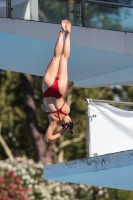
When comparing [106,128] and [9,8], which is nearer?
[106,128]

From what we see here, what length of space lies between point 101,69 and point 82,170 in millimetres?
4066

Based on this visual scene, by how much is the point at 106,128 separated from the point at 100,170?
1.11 m

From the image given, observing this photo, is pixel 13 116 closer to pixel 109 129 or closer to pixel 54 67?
pixel 109 129

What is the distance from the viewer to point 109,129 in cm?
1259

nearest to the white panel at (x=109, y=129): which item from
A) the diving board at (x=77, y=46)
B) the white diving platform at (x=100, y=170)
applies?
the white diving platform at (x=100, y=170)

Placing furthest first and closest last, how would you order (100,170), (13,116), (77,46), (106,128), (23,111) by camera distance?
(23,111) → (13,116) → (77,46) → (106,128) → (100,170)

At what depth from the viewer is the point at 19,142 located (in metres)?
32.4

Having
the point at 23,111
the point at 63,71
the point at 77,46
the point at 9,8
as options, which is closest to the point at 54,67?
the point at 63,71

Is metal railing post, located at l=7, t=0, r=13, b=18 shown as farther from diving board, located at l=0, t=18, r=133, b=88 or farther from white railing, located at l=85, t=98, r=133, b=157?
white railing, located at l=85, t=98, r=133, b=157

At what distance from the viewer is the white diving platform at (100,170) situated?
11.3m

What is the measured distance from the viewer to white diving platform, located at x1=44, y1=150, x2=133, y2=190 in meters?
11.3

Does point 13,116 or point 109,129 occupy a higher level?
point 13,116

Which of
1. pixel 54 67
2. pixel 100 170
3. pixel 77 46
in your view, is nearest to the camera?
pixel 100 170

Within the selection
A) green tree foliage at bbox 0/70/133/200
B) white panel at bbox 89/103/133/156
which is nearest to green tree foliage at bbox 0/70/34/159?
green tree foliage at bbox 0/70/133/200
